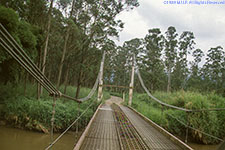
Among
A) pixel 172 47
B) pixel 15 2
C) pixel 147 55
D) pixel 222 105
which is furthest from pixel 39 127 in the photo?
pixel 172 47

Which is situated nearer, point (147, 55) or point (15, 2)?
point (15, 2)

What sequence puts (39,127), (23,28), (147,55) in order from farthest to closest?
(147,55) → (23,28) → (39,127)

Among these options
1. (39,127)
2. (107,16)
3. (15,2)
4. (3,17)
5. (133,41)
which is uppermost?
(133,41)

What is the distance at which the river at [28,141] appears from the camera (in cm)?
514

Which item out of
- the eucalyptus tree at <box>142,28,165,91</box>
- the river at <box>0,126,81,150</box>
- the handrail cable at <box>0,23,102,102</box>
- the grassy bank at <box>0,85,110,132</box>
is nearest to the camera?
the handrail cable at <box>0,23,102,102</box>

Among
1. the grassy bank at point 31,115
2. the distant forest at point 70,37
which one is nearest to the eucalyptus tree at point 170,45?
the distant forest at point 70,37

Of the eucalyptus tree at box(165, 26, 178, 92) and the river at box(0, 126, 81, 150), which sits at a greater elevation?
the eucalyptus tree at box(165, 26, 178, 92)

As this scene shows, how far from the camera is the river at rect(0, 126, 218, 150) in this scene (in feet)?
16.9

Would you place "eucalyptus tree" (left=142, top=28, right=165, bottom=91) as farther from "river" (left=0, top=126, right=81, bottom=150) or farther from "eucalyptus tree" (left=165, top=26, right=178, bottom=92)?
"river" (left=0, top=126, right=81, bottom=150)

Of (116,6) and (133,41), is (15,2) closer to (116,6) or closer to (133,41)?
(116,6)

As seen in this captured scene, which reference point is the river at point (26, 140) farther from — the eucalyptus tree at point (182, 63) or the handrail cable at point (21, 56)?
the eucalyptus tree at point (182, 63)

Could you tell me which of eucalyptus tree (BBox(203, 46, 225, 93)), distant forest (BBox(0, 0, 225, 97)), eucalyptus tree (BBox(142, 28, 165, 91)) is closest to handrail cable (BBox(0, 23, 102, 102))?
distant forest (BBox(0, 0, 225, 97))

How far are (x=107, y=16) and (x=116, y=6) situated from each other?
2.56 ft

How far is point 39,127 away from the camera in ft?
20.4
